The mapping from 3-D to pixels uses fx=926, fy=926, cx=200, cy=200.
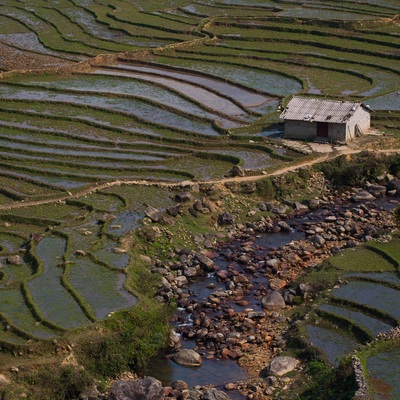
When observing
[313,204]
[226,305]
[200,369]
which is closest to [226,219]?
[313,204]

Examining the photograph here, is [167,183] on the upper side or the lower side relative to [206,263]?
upper

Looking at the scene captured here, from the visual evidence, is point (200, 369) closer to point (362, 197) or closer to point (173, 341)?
point (173, 341)

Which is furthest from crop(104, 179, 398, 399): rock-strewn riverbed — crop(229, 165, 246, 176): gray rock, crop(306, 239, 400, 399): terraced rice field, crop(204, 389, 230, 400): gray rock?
crop(229, 165, 246, 176): gray rock

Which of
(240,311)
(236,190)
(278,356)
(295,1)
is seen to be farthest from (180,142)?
(295,1)

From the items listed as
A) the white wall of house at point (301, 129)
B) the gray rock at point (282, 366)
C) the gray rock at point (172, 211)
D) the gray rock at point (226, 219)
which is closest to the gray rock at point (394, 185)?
the white wall of house at point (301, 129)

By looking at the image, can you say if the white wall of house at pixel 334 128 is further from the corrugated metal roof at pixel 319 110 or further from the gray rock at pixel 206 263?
the gray rock at pixel 206 263

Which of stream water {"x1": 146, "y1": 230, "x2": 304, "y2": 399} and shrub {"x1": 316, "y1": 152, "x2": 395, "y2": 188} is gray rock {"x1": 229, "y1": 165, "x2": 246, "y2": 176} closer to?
shrub {"x1": 316, "y1": 152, "x2": 395, "y2": 188}

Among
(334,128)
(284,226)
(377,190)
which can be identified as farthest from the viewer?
(334,128)
